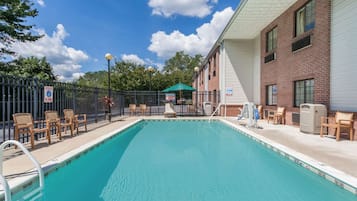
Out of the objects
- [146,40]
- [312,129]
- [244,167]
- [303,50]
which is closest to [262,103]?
[303,50]

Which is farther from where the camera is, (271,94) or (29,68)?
(29,68)

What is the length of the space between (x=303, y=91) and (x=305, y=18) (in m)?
3.06

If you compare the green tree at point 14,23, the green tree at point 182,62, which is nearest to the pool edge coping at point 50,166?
the green tree at point 14,23

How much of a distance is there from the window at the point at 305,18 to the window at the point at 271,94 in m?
3.38

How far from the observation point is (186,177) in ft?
14.4

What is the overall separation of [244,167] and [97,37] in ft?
75.0

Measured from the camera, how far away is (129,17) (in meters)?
20.5

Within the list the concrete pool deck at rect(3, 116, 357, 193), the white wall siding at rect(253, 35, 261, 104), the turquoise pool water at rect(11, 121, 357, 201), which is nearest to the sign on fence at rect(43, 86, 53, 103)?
the concrete pool deck at rect(3, 116, 357, 193)

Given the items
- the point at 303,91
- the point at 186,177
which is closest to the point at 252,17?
the point at 303,91

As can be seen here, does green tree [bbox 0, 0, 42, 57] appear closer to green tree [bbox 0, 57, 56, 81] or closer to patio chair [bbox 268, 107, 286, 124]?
green tree [bbox 0, 57, 56, 81]

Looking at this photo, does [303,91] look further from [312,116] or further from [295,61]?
[312,116]

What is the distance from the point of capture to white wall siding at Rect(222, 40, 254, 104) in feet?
48.2

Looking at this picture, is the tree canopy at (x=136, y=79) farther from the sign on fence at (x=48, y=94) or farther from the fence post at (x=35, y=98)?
the fence post at (x=35, y=98)

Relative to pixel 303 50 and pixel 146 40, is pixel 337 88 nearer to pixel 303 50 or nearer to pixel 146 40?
pixel 303 50
